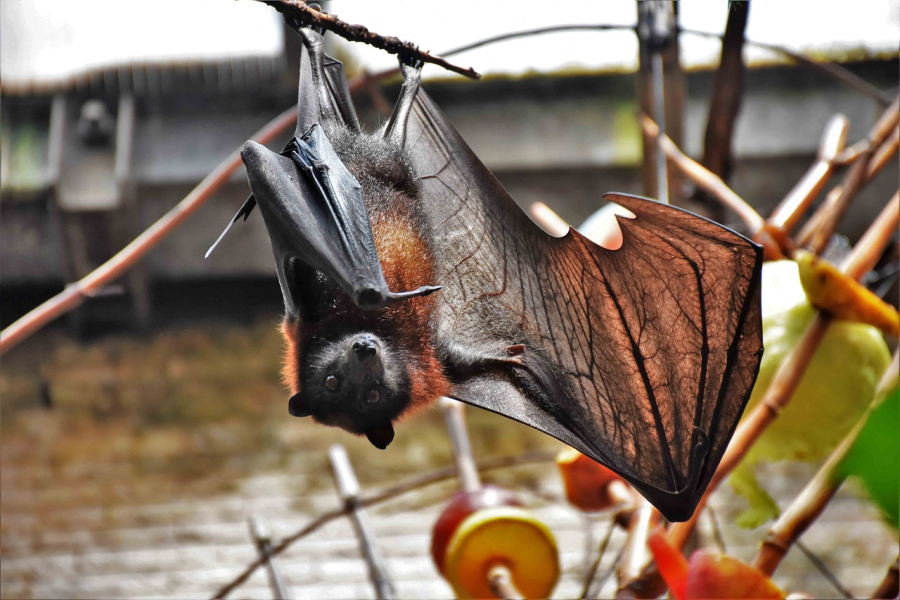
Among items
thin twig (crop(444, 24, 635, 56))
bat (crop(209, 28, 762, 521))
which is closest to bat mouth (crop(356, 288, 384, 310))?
bat (crop(209, 28, 762, 521))

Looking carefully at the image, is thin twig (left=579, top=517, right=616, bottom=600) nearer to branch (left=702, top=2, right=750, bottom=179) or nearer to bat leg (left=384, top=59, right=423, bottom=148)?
bat leg (left=384, top=59, right=423, bottom=148)

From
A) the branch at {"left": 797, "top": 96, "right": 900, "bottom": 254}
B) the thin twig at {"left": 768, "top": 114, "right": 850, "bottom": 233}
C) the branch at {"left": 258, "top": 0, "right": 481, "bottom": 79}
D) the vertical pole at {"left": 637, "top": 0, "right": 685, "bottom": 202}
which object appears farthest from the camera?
the vertical pole at {"left": 637, "top": 0, "right": 685, "bottom": 202}

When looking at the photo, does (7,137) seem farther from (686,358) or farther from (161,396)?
(686,358)

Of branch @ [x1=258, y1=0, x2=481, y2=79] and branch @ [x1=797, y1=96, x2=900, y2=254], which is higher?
branch @ [x1=258, y1=0, x2=481, y2=79]

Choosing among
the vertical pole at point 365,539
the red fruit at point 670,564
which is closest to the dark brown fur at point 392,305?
the red fruit at point 670,564

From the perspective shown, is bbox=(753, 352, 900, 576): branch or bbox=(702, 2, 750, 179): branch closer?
bbox=(753, 352, 900, 576): branch

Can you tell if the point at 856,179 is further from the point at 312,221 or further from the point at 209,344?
the point at 209,344

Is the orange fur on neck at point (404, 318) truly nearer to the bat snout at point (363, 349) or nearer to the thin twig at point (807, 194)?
the bat snout at point (363, 349)
